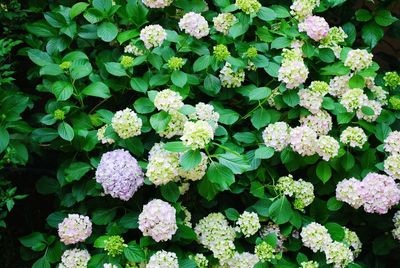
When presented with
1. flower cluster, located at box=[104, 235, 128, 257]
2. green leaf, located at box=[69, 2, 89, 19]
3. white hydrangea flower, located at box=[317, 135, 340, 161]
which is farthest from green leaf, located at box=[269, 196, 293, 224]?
green leaf, located at box=[69, 2, 89, 19]

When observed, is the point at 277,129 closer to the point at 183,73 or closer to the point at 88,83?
the point at 183,73

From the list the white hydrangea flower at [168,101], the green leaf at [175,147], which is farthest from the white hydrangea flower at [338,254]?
the white hydrangea flower at [168,101]

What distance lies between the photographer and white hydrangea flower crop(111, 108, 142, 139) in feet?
7.13

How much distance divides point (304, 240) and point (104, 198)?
812 mm

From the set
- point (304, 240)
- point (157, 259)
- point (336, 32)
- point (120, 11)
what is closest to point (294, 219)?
point (304, 240)

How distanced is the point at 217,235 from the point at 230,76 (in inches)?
26.4

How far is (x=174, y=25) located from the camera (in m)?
2.59

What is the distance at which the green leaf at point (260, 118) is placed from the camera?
2367mm

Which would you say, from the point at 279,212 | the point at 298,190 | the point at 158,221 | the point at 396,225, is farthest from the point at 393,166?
the point at 158,221

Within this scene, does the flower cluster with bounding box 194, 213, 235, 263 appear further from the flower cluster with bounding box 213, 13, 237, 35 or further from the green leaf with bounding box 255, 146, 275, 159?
the flower cluster with bounding box 213, 13, 237, 35

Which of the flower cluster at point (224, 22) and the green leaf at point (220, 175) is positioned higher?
the flower cluster at point (224, 22)

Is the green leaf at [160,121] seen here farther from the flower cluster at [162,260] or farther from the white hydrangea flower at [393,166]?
the white hydrangea flower at [393,166]

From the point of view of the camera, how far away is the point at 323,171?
2.33 meters

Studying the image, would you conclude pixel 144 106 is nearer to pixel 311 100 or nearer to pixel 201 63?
pixel 201 63
